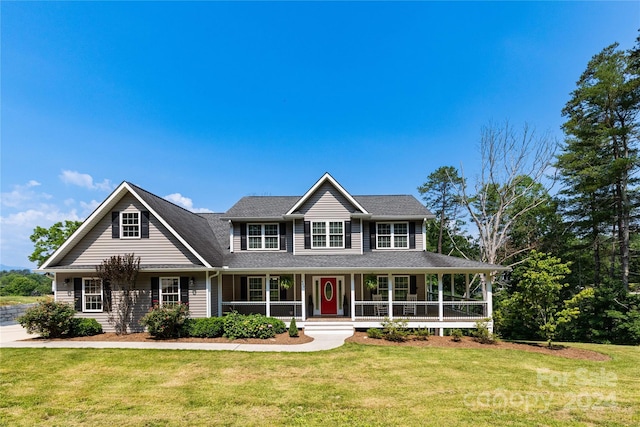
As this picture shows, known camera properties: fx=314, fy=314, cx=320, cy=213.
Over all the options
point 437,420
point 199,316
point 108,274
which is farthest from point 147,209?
point 437,420

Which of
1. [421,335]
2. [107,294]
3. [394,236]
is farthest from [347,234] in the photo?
[107,294]

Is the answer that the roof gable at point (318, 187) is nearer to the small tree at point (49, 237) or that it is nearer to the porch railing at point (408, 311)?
the porch railing at point (408, 311)

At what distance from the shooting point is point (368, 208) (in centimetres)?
1886

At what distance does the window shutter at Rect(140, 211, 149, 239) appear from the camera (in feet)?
48.3

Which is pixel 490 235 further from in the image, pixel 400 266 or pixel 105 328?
pixel 105 328

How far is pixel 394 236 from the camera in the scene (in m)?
18.0

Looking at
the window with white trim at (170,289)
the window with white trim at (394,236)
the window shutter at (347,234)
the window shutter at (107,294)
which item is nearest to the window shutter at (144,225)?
the window with white trim at (170,289)

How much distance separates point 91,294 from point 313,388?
12358 millimetres

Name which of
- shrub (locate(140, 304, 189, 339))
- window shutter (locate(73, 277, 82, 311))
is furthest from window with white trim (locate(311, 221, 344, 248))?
window shutter (locate(73, 277, 82, 311))

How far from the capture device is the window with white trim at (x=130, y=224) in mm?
14727

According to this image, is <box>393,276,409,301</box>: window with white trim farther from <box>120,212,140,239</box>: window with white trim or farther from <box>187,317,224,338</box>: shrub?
<box>120,212,140,239</box>: window with white trim

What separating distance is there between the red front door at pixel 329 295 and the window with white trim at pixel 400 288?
11.1 feet

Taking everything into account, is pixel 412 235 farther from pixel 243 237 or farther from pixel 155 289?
pixel 155 289

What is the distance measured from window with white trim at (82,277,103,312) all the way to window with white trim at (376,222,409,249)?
14.1 m
